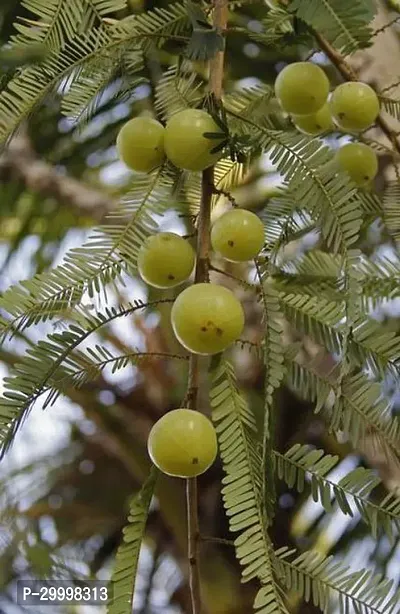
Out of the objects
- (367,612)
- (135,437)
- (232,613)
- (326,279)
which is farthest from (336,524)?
(367,612)

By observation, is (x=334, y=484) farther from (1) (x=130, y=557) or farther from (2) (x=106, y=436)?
(2) (x=106, y=436)

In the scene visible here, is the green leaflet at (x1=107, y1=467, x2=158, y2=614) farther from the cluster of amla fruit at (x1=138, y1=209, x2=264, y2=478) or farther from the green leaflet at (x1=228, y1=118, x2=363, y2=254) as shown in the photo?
the green leaflet at (x1=228, y1=118, x2=363, y2=254)

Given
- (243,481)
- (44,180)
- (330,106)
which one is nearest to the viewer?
(243,481)

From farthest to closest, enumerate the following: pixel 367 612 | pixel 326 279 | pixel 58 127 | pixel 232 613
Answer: pixel 58 127 → pixel 232 613 → pixel 326 279 → pixel 367 612

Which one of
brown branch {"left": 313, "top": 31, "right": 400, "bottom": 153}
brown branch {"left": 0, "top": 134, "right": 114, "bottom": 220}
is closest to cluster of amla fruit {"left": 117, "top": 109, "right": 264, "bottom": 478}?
brown branch {"left": 313, "top": 31, "right": 400, "bottom": 153}

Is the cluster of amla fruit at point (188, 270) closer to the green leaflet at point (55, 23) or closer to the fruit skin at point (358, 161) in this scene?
the green leaflet at point (55, 23)

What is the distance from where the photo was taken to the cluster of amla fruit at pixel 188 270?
0.34 metres

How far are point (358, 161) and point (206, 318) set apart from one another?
280 millimetres

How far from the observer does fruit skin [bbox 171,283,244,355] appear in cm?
35

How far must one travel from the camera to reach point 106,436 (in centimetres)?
126

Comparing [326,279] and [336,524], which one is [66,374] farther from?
[336,524]

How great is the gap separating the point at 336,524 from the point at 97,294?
2.91 ft

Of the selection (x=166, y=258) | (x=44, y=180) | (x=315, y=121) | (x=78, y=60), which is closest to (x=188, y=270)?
(x=166, y=258)

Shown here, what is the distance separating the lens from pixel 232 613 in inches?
43.7
